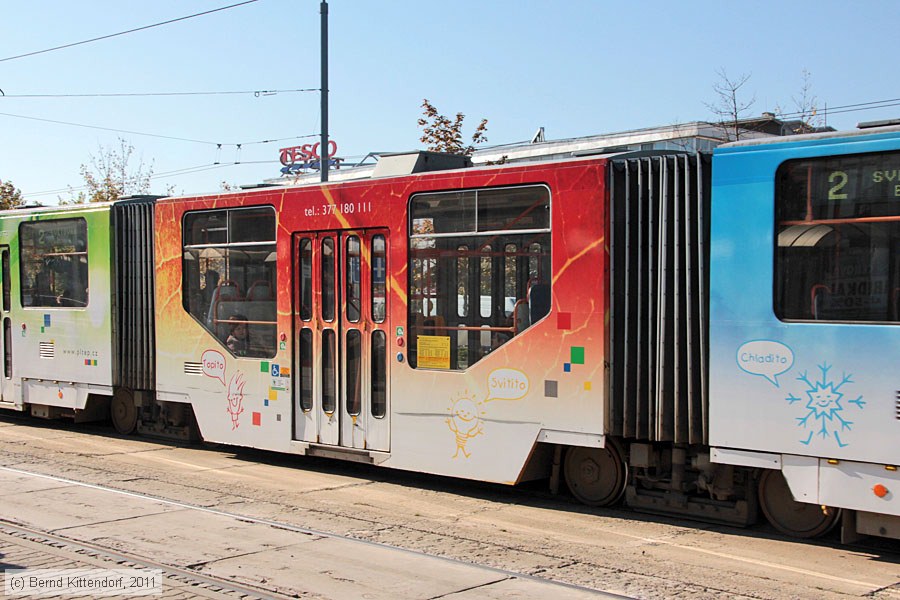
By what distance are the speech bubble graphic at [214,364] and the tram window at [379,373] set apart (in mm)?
2502

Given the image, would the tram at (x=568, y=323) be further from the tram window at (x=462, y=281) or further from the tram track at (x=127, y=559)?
the tram track at (x=127, y=559)

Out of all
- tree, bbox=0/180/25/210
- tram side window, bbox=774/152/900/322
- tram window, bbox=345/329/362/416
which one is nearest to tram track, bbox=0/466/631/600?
tram window, bbox=345/329/362/416

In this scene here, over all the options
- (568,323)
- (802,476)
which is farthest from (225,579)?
(802,476)

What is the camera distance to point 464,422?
9750 mm

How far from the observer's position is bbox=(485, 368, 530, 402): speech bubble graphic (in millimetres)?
9266

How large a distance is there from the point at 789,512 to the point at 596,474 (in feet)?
6.09

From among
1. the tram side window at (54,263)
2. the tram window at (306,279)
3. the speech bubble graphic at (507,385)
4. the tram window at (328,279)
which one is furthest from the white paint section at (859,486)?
the tram side window at (54,263)

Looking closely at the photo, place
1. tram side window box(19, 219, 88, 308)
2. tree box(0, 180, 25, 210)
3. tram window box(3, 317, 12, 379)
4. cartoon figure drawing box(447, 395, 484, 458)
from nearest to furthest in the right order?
cartoon figure drawing box(447, 395, 484, 458) → tram side window box(19, 219, 88, 308) → tram window box(3, 317, 12, 379) → tree box(0, 180, 25, 210)

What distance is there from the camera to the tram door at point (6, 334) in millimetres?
15430

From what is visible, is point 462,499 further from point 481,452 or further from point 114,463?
point 114,463

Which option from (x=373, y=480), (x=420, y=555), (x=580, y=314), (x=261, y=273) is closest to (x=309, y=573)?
(x=420, y=555)

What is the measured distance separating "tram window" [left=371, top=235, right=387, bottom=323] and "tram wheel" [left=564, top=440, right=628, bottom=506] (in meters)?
2.45

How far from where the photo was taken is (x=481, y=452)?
9609mm

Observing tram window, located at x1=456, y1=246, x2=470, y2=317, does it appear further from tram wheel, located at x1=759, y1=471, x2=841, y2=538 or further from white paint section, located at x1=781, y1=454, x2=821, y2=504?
white paint section, located at x1=781, y1=454, x2=821, y2=504
